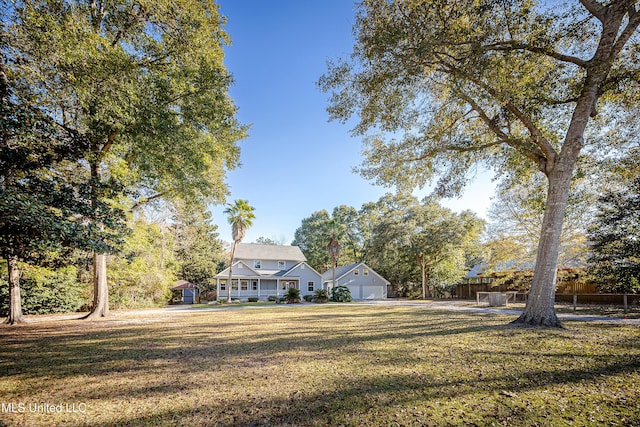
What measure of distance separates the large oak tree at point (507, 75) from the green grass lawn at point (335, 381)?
4.18 meters

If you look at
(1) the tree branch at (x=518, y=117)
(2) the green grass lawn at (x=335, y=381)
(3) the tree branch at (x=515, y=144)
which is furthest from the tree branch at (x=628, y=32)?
(2) the green grass lawn at (x=335, y=381)

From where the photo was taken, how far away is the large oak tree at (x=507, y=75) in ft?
23.5

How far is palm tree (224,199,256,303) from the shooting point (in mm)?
29859

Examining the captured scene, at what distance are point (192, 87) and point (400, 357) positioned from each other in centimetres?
1050

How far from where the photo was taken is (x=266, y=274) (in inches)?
1305

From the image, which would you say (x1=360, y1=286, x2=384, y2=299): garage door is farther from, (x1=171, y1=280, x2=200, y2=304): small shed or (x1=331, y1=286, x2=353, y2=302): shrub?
(x1=171, y1=280, x2=200, y2=304): small shed

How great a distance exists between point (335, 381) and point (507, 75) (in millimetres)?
8948

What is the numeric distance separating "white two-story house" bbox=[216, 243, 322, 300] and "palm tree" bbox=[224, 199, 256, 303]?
2.29 m

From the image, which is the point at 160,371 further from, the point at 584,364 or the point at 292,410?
the point at 584,364

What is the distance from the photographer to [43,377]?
458 centimetres

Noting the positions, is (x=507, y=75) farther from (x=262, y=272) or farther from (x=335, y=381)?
→ (x=262, y=272)

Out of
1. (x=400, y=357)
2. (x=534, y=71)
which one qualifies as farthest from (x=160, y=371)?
(x=534, y=71)

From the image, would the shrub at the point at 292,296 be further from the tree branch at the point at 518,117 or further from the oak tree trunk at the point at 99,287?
the tree branch at the point at 518,117

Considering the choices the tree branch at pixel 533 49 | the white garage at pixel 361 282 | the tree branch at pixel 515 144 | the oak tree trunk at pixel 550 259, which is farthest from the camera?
the white garage at pixel 361 282
